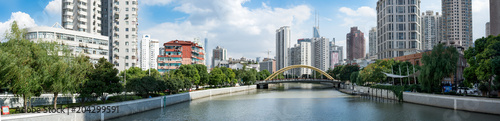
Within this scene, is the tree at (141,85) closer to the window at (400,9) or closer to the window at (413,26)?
the window at (400,9)

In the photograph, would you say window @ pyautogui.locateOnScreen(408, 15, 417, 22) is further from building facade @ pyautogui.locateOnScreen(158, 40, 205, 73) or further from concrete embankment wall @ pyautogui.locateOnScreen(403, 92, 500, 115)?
concrete embankment wall @ pyautogui.locateOnScreen(403, 92, 500, 115)

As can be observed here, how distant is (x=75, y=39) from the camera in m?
58.0

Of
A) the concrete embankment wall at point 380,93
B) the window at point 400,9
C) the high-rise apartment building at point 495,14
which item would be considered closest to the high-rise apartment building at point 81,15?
the concrete embankment wall at point 380,93

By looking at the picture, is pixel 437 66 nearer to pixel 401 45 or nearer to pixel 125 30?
pixel 125 30

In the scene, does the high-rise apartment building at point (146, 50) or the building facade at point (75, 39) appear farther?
the high-rise apartment building at point (146, 50)

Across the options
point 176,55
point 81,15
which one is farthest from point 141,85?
point 176,55

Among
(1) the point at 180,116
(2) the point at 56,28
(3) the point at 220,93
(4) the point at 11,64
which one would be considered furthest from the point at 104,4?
(4) the point at 11,64

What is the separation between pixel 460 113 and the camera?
33031 millimetres

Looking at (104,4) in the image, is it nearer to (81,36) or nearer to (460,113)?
(81,36)

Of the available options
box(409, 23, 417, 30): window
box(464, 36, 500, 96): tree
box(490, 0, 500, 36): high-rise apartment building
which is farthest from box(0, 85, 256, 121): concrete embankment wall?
box(409, 23, 417, 30): window

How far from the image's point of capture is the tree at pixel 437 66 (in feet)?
129

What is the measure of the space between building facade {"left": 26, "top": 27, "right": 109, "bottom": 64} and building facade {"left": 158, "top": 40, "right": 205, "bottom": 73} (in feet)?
77.8

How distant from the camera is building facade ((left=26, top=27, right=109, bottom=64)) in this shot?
5350 cm

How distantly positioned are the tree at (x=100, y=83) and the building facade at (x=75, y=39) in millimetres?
20027
